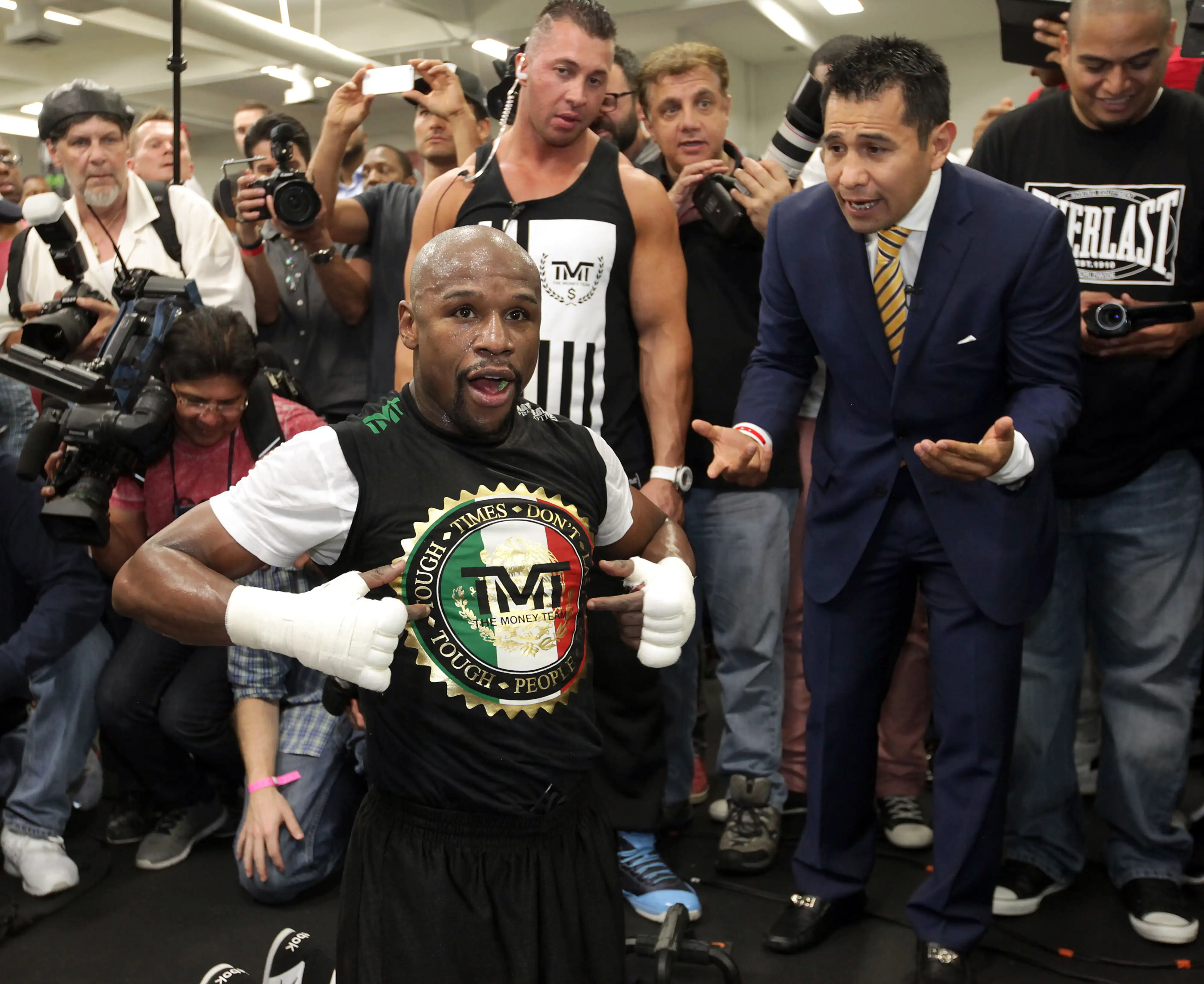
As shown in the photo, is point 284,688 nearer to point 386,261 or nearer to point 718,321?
point 386,261

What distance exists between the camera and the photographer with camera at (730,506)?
8.88 ft

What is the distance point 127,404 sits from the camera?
267cm

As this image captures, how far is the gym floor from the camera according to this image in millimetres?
2293

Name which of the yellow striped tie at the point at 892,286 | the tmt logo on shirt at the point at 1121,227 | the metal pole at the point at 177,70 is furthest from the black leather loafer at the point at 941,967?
the metal pole at the point at 177,70

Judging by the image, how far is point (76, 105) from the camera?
10.3 ft

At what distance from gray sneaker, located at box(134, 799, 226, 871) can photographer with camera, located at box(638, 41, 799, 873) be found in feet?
3.93

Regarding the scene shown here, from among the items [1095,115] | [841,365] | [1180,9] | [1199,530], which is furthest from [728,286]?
[1180,9]

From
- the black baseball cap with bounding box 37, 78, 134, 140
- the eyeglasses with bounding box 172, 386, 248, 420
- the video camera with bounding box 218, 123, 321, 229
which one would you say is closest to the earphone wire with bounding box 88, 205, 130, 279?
the black baseball cap with bounding box 37, 78, 134, 140

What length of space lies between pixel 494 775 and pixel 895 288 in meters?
1.18

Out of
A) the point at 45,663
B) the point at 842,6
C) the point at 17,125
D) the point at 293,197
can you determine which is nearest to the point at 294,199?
the point at 293,197

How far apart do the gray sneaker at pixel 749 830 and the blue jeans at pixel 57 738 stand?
5.32 ft

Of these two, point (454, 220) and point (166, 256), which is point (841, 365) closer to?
point (454, 220)

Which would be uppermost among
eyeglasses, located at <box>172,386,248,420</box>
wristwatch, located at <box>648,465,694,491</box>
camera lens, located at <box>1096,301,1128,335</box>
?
camera lens, located at <box>1096,301,1128,335</box>

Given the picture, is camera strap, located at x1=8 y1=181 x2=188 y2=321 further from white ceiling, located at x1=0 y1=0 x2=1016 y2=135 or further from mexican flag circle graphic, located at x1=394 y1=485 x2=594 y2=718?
white ceiling, located at x1=0 y1=0 x2=1016 y2=135
